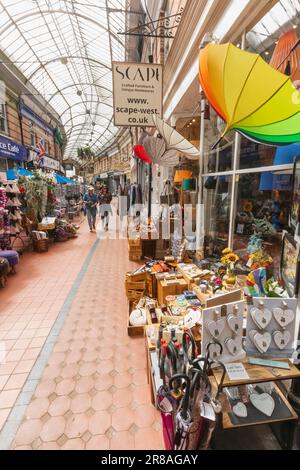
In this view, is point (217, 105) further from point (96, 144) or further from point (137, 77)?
point (96, 144)

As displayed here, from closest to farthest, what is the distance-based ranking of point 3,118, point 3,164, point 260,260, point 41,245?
point 260,260 → point 41,245 → point 3,164 → point 3,118

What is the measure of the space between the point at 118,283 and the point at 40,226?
4.44 m

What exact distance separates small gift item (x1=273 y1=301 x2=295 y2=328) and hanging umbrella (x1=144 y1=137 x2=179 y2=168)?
4.14 m

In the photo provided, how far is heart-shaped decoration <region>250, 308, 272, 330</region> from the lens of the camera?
1.86 m

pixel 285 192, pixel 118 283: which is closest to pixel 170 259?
pixel 118 283

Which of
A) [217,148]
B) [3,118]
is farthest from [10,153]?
[217,148]

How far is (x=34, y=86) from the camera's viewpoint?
44.6 feet

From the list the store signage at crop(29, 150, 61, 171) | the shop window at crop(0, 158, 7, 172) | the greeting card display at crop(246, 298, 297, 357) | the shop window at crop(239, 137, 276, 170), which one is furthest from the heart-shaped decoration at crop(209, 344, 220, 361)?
the store signage at crop(29, 150, 61, 171)

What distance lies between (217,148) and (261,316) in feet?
10.7

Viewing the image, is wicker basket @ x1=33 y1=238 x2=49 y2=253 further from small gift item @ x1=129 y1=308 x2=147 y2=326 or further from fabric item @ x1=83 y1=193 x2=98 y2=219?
small gift item @ x1=129 y1=308 x2=147 y2=326

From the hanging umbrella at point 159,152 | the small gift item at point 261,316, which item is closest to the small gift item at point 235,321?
the small gift item at point 261,316

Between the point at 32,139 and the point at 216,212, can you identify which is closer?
the point at 216,212

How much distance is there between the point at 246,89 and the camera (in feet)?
5.23

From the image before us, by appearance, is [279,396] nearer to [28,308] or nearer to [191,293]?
[191,293]
